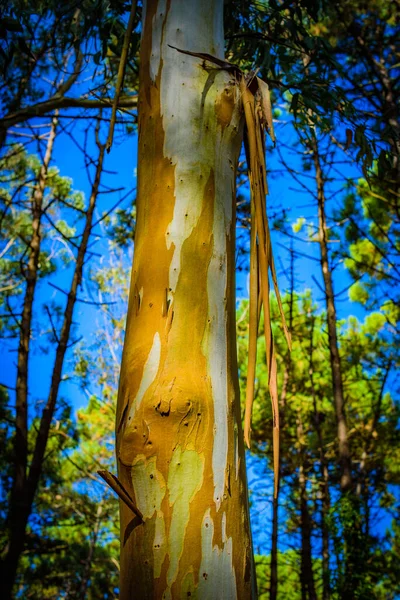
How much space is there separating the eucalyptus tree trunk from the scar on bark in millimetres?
11

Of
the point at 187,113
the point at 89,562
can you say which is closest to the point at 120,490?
the point at 187,113

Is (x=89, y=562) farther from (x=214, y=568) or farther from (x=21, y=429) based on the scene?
(x=214, y=568)

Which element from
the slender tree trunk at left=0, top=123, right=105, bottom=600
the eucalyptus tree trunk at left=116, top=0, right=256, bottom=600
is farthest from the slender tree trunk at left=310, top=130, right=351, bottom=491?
the eucalyptus tree trunk at left=116, top=0, right=256, bottom=600

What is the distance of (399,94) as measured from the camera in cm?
457

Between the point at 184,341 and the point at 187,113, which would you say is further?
the point at 187,113

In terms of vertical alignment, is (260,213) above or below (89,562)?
below

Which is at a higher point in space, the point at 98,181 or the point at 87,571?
the point at 98,181

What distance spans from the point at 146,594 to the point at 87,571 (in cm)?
930

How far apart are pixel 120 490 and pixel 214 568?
199 mm

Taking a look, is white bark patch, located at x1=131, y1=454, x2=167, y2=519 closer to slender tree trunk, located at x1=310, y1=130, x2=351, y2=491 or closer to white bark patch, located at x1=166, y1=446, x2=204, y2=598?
white bark patch, located at x1=166, y1=446, x2=204, y2=598

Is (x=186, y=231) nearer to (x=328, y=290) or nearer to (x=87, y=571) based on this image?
(x=328, y=290)

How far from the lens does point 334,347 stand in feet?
15.7

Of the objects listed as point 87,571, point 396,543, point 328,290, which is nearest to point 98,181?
point 328,290

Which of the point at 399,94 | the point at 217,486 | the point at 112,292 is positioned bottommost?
the point at 217,486
